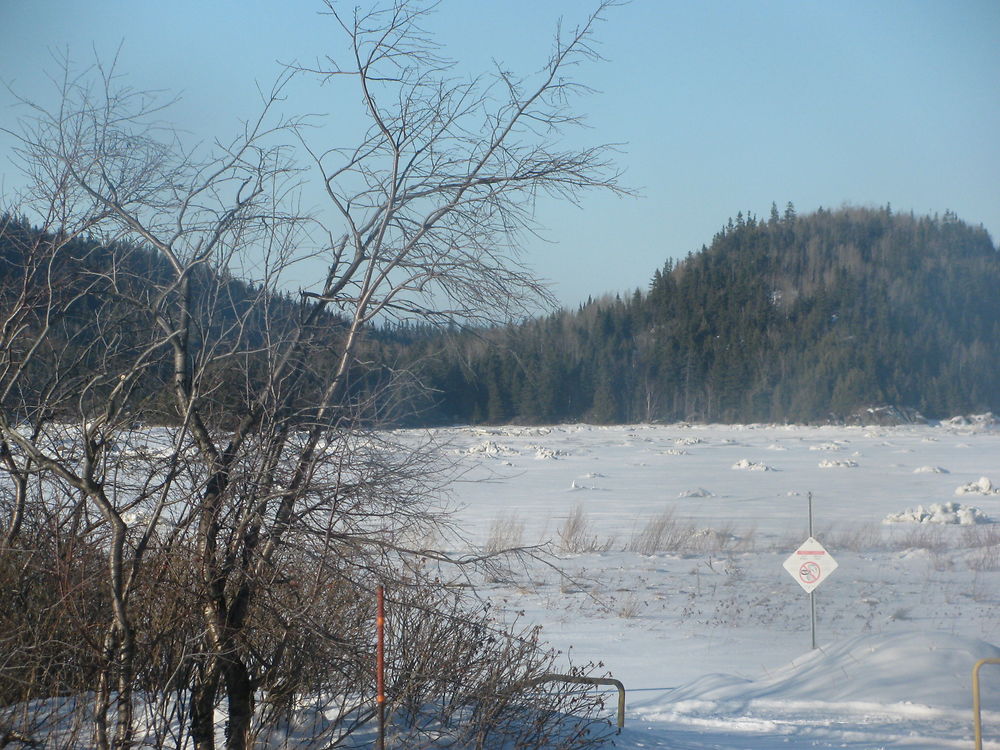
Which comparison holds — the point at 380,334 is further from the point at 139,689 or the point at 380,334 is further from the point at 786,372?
the point at 786,372

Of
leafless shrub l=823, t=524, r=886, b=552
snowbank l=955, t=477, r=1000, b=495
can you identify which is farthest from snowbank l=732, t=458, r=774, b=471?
leafless shrub l=823, t=524, r=886, b=552

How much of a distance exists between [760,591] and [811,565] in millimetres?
3725

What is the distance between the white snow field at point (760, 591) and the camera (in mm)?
7926

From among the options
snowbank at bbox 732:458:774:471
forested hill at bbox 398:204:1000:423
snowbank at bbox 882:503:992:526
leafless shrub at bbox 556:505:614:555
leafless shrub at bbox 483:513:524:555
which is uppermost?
forested hill at bbox 398:204:1000:423

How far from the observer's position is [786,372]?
7375 centimetres

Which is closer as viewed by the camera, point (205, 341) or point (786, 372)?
point (205, 341)

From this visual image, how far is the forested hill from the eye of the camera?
62.2m

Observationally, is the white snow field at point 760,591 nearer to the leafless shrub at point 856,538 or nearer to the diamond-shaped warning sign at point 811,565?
the leafless shrub at point 856,538

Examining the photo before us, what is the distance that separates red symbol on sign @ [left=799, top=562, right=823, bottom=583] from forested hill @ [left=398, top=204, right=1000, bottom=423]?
3578 cm

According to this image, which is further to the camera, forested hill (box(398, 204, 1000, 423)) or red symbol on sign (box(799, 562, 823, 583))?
forested hill (box(398, 204, 1000, 423))

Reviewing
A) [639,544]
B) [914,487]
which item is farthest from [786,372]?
[639,544]

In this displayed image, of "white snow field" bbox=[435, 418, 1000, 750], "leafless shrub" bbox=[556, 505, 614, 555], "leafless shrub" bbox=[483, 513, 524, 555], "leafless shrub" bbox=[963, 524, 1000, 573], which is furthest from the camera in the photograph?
"leafless shrub" bbox=[556, 505, 614, 555]

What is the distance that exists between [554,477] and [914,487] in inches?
465

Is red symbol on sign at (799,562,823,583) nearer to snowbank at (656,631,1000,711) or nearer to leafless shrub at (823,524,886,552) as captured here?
snowbank at (656,631,1000,711)
